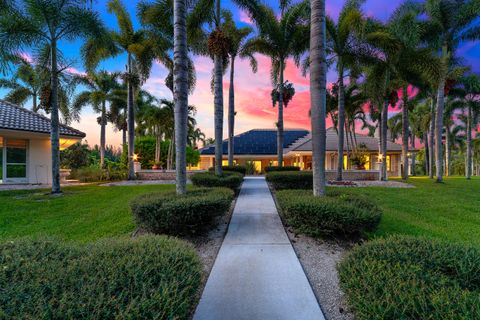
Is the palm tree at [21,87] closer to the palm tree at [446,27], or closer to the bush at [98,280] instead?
the bush at [98,280]

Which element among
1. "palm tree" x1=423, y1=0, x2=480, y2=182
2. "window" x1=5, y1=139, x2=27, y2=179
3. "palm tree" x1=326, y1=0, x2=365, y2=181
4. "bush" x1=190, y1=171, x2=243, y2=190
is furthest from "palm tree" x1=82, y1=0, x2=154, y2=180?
"palm tree" x1=423, y1=0, x2=480, y2=182

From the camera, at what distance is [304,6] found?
46.7 ft

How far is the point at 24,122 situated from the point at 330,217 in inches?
682

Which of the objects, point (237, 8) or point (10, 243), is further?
point (237, 8)

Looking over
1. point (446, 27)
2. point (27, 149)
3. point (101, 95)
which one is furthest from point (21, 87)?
point (446, 27)

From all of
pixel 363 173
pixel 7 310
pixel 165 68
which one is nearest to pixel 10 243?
pixel 7 310

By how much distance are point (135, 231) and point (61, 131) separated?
12688mm

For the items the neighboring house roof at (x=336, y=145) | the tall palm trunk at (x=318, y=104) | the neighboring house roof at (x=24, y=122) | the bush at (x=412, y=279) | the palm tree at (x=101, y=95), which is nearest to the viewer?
the bush at (x=412, y=279)

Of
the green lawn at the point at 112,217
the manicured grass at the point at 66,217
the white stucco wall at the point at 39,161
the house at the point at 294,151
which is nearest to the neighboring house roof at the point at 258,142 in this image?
the house at the point at 294,151

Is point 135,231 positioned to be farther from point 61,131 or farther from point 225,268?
point 61,131

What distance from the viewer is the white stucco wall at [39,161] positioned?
1543cm

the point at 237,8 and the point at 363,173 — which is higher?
the point at 237,8

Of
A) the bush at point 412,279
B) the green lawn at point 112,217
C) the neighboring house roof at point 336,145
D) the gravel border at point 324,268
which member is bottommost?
the gravel border at point 324,268

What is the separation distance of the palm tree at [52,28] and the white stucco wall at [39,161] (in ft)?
20.2
